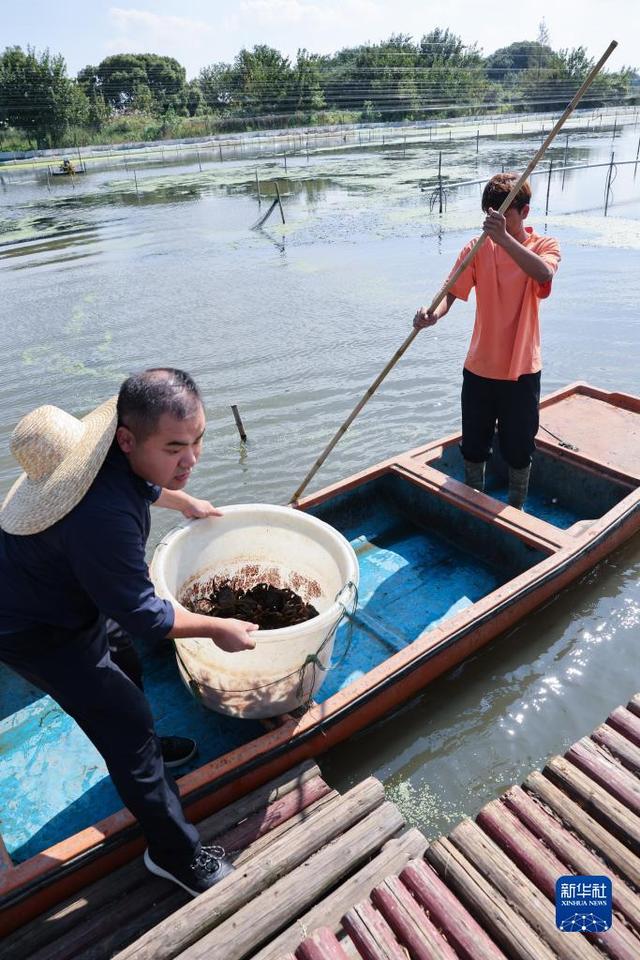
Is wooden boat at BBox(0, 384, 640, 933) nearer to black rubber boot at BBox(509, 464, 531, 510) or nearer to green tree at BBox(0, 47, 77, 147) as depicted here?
black rubber boot at BBox(509, 464, 531, 510)

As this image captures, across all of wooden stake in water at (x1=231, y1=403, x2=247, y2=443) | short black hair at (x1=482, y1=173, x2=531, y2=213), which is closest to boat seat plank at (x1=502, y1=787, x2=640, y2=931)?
short black hair at (x1=482, y1=173, x2=531, y2=213)

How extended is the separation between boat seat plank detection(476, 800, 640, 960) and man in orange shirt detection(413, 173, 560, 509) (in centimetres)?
227

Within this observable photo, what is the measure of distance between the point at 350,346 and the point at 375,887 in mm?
7497

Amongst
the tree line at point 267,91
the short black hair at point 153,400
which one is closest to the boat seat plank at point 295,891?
the short black hair at point 153,400

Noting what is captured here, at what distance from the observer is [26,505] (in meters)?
1.68

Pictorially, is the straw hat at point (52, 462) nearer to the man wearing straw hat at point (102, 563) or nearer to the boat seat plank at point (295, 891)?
the man wearing straw hat at point (102, 563)

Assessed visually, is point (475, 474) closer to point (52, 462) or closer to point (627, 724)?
point (627, 724)

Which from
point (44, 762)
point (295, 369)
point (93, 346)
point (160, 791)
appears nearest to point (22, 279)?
point (93, 346)

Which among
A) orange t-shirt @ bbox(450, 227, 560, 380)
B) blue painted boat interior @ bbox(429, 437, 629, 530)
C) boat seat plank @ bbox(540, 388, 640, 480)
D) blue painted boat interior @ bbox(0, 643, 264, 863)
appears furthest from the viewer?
boat seat plank @ bbox(540, 388, 640, 480)

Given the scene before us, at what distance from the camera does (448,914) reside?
1934 mm

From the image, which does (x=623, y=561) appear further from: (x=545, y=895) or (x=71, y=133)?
(x=71, y=133)

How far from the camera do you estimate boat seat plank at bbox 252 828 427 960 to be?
191 cm

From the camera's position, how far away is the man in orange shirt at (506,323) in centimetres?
315

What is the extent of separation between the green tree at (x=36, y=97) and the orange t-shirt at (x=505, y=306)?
54302 millimetres
